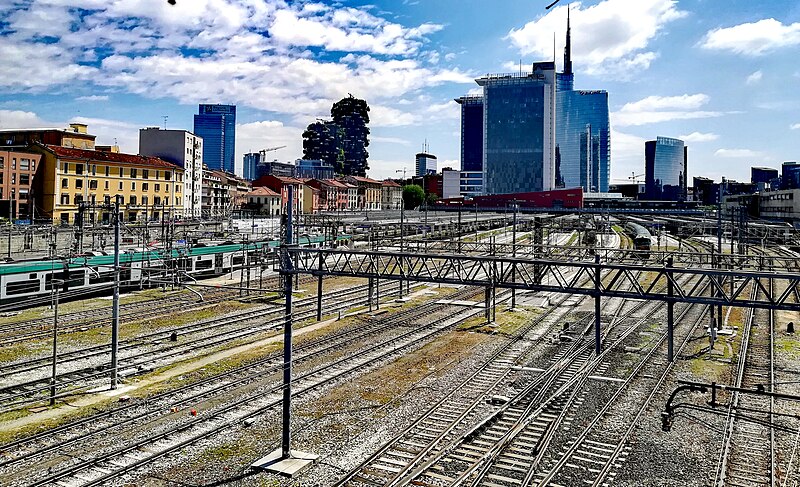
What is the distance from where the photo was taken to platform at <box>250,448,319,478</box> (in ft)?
44.1

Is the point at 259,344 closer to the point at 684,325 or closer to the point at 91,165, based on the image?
the point at 684,325

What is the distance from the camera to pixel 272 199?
88.4m

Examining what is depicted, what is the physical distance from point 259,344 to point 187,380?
5.27 meters

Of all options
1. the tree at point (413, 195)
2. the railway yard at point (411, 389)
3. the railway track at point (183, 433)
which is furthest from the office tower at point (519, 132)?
the railway track at point (183, 433)

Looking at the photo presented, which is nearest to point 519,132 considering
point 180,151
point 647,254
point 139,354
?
point 180,151

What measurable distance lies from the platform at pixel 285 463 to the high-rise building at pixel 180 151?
212 feet

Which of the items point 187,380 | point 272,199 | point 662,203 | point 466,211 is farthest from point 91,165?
point 662,203

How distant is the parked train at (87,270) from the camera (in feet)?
95.3

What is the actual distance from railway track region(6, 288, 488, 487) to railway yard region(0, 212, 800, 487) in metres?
0.06

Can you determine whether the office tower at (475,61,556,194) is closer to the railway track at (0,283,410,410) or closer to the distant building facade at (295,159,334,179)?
the distant building facade at (295,159,334,179)

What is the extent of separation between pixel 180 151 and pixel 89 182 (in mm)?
19703

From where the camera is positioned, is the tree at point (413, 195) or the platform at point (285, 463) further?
the tree at point (413, 195)

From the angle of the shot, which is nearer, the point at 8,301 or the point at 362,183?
the point at 8,301

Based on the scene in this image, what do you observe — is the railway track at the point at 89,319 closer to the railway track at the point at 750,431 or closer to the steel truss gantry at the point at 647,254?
the steel truss gantry at the point at 647,254
